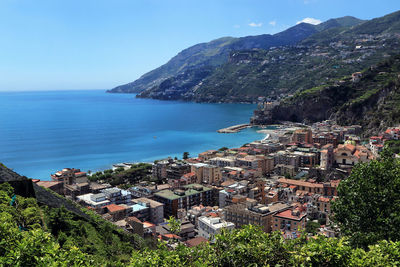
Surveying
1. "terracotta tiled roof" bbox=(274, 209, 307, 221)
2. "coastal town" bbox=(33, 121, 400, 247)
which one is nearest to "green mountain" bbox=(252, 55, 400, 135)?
"coastal town" bbox=(33, 121, 400, 247)

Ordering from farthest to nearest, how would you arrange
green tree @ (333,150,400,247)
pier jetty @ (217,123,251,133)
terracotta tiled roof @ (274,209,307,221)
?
pier jetty @ (217,123,251,133) < terracotta tiled roof @ (274,209,307,221) < green tree @ (333,150,400,247)

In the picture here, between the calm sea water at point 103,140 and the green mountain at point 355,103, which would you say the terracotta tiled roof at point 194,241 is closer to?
the calm sea water at point 103,140

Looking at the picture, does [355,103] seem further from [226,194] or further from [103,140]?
[103,140]

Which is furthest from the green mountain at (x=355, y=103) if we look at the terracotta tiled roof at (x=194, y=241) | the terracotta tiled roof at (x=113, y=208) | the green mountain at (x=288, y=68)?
the terracotta tiled roof at (x=113, y=208)

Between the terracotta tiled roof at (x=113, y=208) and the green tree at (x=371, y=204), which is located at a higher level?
the green tree at (x=371, y=204)

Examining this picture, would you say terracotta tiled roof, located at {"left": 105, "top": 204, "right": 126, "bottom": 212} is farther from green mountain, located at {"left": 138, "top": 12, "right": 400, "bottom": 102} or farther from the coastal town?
green mountain, located at {"left": 138, "top": 12, "right": 400, "bottom": 102}
